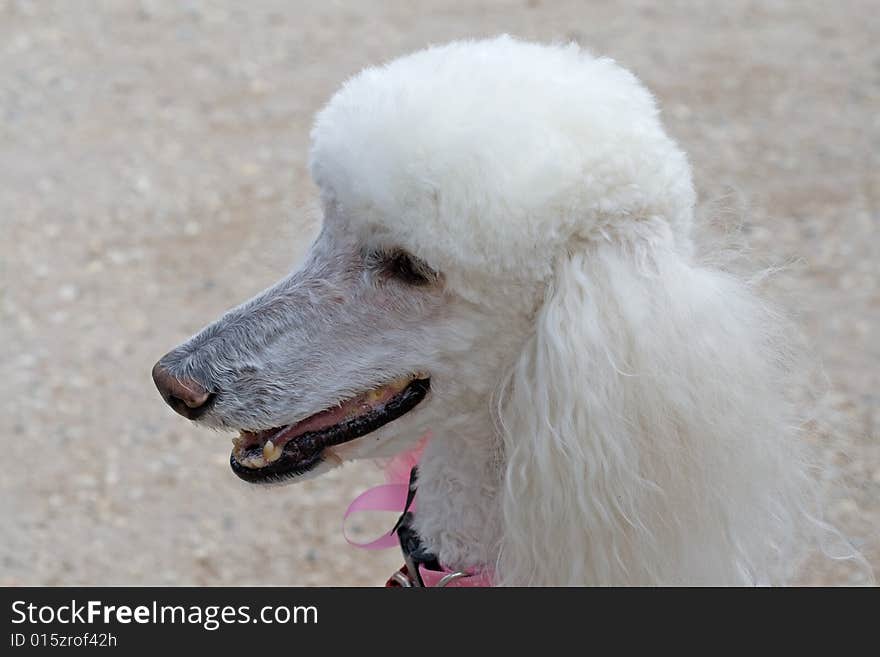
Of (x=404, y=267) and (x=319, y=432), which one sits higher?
(x=404, y=267)

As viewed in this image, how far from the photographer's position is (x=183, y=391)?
1.39 m

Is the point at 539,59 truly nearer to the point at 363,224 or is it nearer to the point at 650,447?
the point at 363,224

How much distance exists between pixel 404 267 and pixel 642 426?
0.32 metres

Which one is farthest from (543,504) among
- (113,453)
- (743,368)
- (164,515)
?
(113,453)

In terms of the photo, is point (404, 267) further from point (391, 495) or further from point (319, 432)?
point (391, 495)

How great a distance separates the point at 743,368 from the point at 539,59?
0.41m

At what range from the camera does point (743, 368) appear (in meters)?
1.28

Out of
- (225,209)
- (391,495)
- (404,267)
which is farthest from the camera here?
(225,209)

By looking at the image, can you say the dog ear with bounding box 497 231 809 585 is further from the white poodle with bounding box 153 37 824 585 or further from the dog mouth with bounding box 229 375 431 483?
the dog mouth with bounding box 229 375 431 483

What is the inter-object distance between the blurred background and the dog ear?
0.31m

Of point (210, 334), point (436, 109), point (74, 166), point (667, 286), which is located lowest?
point (74, 166)

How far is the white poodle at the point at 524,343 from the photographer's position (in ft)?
4.15

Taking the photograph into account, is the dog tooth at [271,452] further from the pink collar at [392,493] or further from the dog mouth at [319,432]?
the pink collar at [392,493]

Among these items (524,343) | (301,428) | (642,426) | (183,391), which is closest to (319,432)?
Result: (301,428)
